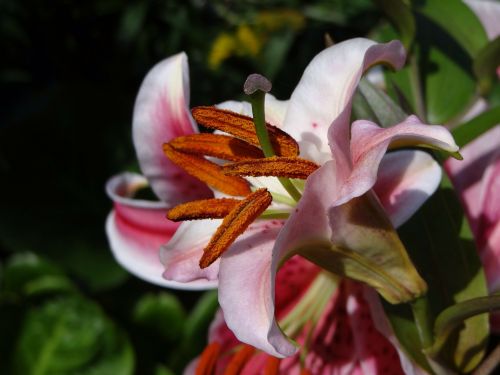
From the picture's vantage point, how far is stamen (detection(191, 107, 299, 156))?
18.6 inches

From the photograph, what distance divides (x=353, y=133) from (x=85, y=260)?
0.66 metres

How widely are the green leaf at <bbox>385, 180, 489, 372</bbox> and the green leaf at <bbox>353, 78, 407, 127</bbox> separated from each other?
0.05 metres

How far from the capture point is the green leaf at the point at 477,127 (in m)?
0.52

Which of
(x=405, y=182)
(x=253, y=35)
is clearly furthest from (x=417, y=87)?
(x=253, y=35)

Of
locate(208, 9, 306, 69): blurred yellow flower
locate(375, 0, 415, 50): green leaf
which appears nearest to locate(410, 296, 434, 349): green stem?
locate(375, 0, 415, 50): green leaf

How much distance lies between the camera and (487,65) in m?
0.61

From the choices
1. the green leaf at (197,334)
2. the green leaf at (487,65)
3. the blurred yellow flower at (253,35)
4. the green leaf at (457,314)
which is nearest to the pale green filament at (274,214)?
the green leaf at (457,314)

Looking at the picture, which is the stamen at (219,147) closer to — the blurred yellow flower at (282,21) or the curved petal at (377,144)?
the curved petal at (377,144)

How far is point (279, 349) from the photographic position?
0.42 m

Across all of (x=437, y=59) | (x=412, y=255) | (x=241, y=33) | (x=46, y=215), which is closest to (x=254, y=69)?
(x=241, y=33)

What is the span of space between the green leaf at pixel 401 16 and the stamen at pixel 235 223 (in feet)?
0.66

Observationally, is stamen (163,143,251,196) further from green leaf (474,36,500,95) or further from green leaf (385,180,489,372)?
green leaf (474,36,500,95)

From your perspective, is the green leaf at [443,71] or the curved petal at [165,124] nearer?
the curved petal at [165,124]

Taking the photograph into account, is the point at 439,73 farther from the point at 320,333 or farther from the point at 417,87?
the point at 320,333
